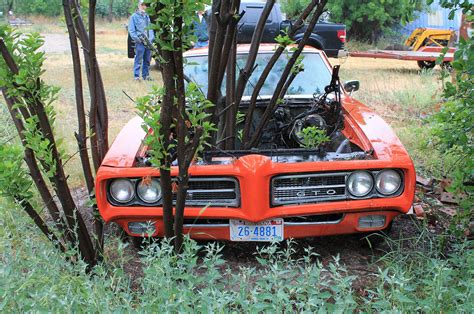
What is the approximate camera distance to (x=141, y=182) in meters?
3.58

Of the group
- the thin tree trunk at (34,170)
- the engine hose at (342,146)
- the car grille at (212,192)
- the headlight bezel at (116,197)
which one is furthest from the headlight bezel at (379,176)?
A: the thin tree trunk at (34,170)

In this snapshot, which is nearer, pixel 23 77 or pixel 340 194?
pixel 23 77

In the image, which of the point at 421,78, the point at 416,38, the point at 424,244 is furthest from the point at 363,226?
the point at 416,38

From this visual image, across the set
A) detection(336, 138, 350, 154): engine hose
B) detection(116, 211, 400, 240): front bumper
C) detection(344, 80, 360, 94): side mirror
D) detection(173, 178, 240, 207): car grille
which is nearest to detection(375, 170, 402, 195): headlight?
detection(116, 211, 400, 240): front bumper

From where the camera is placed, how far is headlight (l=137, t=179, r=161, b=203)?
11.8 ft

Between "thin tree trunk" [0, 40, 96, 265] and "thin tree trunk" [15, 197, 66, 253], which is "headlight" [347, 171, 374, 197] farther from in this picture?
"thin tree trunk" [15, 197, 66, 253]

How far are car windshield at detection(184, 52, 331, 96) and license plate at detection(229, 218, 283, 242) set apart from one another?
5.60 feet

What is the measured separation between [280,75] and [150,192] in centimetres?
212

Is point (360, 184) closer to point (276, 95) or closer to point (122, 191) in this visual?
point (276, 95)

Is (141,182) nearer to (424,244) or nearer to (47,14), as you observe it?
(424,244)

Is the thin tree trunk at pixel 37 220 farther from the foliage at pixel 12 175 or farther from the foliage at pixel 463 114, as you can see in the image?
the foliage at pixel 463 114

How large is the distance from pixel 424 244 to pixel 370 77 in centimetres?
1006

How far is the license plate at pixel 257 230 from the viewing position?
3.58 m

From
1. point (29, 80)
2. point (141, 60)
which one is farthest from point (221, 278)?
point (141, 60)
